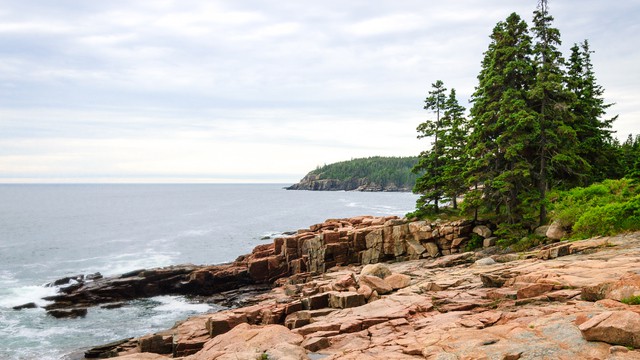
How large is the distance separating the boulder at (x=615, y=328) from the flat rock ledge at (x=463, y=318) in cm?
2

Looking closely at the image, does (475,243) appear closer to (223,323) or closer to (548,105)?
(548,105)

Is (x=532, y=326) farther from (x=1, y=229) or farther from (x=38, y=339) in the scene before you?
(x=1, y=229)

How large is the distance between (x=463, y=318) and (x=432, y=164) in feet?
86.5

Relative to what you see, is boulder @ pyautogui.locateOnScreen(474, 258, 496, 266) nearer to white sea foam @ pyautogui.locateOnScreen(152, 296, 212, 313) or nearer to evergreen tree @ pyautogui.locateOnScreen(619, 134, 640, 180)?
evergreen tree @ pyautogui.locateOnScreen(619, 134, 640, 180)

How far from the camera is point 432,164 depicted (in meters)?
39.0

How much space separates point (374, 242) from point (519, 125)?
16477 millimetres

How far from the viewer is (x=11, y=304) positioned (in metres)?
36.0

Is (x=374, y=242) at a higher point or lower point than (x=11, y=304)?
higher

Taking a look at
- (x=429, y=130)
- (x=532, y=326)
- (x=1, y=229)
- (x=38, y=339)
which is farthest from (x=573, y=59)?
(x=1, y=229)

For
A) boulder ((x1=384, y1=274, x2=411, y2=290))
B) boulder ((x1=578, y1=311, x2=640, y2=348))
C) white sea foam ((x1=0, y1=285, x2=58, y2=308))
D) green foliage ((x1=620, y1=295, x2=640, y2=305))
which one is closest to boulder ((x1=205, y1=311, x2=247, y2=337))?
boulder ((x1=384, y1=274, x2=411, y2=290))

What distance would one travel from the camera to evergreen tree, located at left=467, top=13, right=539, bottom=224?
28.3m

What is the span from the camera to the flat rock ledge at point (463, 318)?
33.8ft

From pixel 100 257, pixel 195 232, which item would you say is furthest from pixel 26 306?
pixel 195 232

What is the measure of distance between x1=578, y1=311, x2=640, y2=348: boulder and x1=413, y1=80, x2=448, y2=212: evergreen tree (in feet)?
89.3
